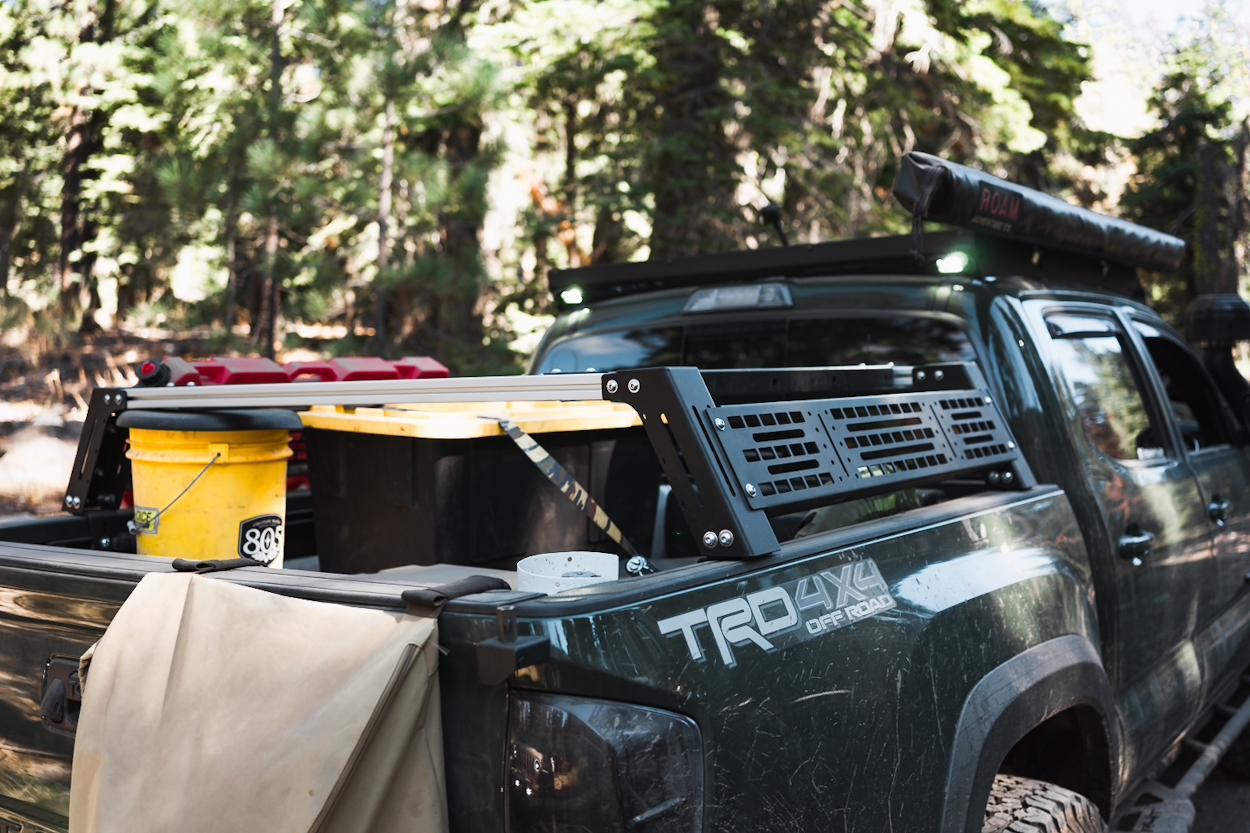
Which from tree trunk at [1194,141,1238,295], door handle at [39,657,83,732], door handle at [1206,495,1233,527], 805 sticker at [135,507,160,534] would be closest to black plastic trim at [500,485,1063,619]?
door handle at [39,657,83,732]

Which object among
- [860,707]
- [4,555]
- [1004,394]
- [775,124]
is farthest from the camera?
[775,124]

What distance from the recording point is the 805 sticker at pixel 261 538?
93.9 inches

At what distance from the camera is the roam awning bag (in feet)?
4.44

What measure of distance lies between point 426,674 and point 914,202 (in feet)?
6.96

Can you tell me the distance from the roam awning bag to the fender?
1022 millimetres

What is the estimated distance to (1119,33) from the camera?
20.3 meters

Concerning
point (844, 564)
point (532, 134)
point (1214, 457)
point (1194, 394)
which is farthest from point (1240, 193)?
point (844, 564)

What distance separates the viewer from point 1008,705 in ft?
6.65

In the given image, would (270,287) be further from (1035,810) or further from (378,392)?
(1035,810)

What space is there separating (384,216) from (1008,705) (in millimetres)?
9583

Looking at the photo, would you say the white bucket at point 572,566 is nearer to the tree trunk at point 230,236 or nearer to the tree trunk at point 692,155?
the tree trunk at point 692,155

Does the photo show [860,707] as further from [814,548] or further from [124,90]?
[124,90]

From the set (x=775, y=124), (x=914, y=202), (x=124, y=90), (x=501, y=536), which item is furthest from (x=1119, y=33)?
(x=501, y=536)

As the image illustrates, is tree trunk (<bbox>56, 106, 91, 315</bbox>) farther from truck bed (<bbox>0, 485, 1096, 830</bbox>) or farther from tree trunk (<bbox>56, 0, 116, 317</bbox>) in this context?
truck bed (<bbox>0, 485, 1096, 830</bbox>)
